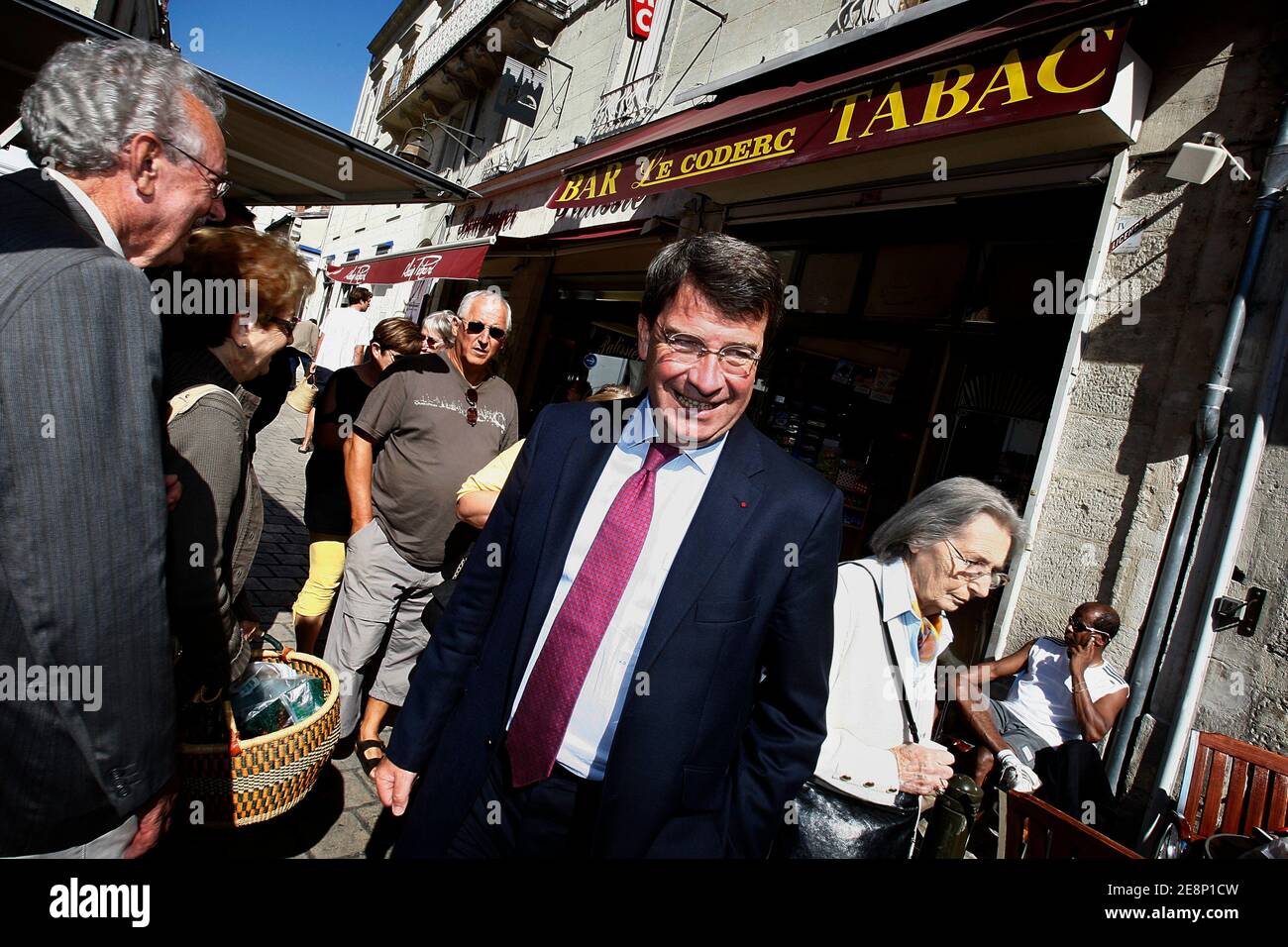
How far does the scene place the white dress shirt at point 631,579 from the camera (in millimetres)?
1531

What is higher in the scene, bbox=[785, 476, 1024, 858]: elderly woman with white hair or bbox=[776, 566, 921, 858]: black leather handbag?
bbox=[785, 476, 1024, 858]: elderly woman with white hair

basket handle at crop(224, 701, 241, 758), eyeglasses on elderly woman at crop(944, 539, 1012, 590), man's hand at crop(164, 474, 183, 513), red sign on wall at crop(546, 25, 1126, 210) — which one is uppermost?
red sign on wall at crop(546, 25, 1126, 210)

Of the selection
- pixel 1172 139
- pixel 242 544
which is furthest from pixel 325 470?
pixel 1172 139

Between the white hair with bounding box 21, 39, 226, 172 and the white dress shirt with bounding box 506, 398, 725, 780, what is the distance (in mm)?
1124

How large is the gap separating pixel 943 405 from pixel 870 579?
11.5 ft

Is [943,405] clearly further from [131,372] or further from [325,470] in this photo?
[131,372]

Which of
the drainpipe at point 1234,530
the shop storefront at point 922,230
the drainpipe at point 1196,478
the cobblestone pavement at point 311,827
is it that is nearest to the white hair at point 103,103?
the cobblestone pavement at point 311,827

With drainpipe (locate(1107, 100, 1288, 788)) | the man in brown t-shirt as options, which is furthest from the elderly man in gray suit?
drainpipe (locate(1107, 100, 1288, 788))

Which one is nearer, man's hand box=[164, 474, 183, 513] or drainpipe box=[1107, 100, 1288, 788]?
man's hand box=[164, 474, 183, 513]

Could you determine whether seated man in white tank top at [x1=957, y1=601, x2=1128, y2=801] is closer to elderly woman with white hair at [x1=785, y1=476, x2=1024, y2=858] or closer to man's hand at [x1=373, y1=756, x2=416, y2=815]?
elderly woman with white hair at [x1=785, y1=476, x2=1024, y2=858]

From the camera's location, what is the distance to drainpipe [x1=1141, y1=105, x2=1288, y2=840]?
334 cm

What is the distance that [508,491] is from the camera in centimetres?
173

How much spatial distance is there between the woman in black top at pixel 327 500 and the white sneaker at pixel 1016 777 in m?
3.75

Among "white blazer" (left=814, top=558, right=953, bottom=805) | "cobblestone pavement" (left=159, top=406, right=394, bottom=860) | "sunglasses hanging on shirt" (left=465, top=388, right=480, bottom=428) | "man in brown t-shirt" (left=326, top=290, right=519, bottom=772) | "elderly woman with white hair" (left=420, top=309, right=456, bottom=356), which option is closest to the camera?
"white blazer" (left=814, top=558, right=953, bottom=805)
